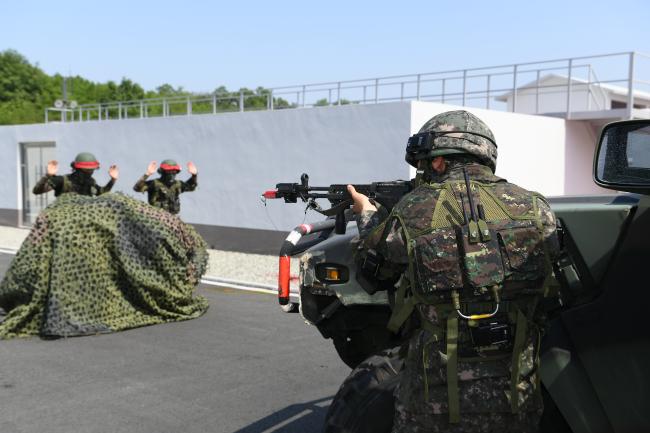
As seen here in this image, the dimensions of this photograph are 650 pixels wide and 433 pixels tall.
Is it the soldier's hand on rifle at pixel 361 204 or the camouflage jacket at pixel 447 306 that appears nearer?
the camouflage jacket at pixel 447 306

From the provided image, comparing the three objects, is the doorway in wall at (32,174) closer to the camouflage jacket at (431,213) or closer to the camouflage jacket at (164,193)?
the camouflage jacket at (164,193)

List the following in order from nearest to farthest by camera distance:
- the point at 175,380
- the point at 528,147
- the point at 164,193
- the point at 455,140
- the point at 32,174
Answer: the point at 455,140 < the point at 175,380 < the point at 164,193 < the point at 528,147 < the point at 32,174

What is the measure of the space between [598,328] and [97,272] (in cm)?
611

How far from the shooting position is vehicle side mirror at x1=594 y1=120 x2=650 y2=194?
7.30ft

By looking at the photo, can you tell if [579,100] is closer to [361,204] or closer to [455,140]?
[361,204]

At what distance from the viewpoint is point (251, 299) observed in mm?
9445

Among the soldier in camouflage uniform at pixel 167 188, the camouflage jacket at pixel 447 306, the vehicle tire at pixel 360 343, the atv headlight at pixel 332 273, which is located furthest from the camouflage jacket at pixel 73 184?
the camouflage jacket at pixel 447 306

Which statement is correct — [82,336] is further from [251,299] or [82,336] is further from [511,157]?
[511,157]

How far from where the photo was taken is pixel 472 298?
2.23 metres

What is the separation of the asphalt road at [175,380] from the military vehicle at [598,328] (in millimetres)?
2041

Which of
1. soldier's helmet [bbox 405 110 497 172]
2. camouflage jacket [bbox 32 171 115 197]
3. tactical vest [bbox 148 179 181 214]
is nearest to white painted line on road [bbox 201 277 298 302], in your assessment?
tactical vest [bbox 148 179 181 214]

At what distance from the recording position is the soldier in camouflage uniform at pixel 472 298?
7.27 feet

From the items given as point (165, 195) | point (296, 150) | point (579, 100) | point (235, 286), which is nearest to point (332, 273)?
point (235, 286)

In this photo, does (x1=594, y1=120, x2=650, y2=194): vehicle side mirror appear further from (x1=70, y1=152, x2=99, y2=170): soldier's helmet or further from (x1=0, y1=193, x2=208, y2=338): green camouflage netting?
(x1=70, y1=152, x2=99, y2=170): soldier's helmet
